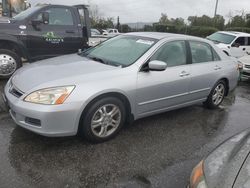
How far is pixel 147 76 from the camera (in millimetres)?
3789

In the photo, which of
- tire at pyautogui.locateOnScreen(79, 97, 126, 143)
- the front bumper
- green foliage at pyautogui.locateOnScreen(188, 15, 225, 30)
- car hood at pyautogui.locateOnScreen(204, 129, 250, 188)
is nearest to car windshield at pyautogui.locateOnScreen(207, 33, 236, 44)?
tire at pyautogui.locateOnScreen(79, 97, 126, 143)

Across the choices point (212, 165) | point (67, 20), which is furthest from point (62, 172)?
point (67, 20)

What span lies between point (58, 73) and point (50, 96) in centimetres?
49

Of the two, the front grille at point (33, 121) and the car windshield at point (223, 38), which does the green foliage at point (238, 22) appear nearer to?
the car windshield at point (223, 38)

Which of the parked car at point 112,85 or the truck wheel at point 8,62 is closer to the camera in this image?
the parked car at point 112,85

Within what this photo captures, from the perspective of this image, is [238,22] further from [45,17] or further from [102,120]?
[102,120]

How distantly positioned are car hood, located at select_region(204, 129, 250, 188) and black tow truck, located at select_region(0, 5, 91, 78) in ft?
17.8

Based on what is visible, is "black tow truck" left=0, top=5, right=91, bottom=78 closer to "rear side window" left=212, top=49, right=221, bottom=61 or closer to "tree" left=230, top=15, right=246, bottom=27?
"rear side window" left=212, top=49, right=221, bottom=61

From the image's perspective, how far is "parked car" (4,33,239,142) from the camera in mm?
3088

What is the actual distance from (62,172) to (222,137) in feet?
8.39

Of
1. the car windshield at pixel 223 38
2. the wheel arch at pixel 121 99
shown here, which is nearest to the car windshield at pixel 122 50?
the wheel arch at pixel 121 99

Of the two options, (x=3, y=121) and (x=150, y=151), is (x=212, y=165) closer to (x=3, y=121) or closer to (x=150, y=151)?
(x=150, y=151)

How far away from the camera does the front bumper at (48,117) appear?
300 cm

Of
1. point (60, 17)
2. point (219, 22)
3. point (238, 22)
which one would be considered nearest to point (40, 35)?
point (60, 17)
